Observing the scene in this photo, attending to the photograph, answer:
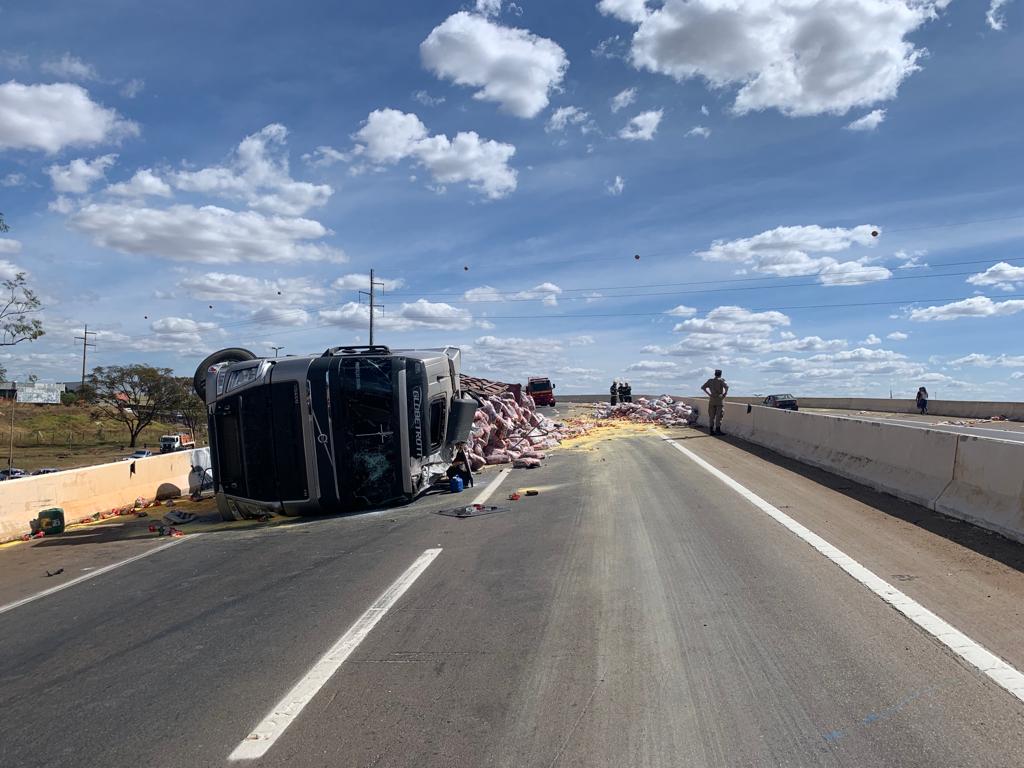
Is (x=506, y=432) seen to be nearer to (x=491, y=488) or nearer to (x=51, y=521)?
(x=491, y=488)

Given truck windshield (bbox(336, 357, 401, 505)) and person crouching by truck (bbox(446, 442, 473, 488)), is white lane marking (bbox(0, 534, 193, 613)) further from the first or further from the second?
person crouching by truck (bbox(446, 442, 473, 488))

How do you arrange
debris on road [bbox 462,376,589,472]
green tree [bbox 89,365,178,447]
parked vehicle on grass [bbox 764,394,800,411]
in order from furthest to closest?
green tree [bbox 89,365,178,447] → parked vehicle on grass [bbox 764,394,800,411] → debris on road [bbox 462,376,589,472]

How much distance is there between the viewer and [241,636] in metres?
5.68

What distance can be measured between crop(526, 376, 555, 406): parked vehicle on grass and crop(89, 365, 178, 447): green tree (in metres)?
28.3

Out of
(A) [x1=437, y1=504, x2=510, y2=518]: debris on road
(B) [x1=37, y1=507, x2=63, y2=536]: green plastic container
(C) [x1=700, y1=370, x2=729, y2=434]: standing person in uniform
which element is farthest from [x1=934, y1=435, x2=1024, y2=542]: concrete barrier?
(C) [x1=700, y1=370, x2=729, y2=434]: standing person in uniform

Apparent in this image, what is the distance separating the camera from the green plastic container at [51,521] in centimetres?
1116

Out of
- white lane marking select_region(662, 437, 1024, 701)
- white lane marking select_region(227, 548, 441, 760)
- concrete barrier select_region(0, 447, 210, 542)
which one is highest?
concrete barrier select_region(0, 447, 210, 542)

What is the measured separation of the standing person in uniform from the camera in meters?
25.0

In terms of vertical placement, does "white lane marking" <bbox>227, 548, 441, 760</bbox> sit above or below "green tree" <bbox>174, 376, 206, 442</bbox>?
below

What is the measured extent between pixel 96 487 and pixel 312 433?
4291 millimetres

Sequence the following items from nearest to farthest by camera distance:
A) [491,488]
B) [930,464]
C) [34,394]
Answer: [930,464], [491,488], [34,394]

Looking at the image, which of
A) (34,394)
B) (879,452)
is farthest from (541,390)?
(34,394)

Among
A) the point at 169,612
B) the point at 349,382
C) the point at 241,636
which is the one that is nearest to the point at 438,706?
the point at 241,636

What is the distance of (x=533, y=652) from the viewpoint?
16.2 feet
